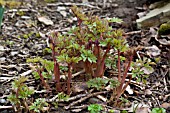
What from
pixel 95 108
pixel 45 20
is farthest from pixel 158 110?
pixel 45 20

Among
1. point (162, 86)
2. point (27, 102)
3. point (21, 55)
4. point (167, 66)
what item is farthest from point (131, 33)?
point (27, 102)

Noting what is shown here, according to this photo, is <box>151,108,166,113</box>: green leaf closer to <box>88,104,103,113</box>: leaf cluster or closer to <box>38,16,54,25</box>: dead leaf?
<box>88,104,103,113</box>: leaf cluster

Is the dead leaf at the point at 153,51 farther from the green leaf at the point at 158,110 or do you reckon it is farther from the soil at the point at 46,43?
the green leaf at the point at 158,110

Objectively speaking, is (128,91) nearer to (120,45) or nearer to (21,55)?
(120,45)

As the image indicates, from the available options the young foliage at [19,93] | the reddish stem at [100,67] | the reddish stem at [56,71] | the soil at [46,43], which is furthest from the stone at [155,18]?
the young foliage at [19,93]

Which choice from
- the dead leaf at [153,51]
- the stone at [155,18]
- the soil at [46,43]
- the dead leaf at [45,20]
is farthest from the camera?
the dead leaf at [45,20]

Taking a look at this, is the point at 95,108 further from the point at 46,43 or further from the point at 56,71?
the point at 46,43
